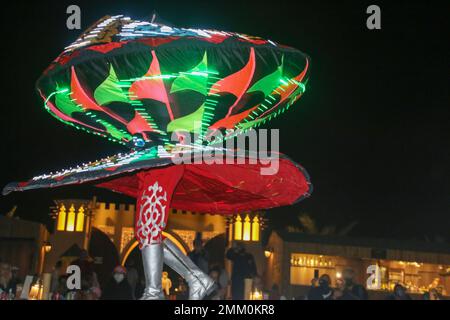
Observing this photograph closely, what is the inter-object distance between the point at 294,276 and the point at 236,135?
39.1ft

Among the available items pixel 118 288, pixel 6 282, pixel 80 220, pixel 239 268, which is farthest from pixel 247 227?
pixel 118 288

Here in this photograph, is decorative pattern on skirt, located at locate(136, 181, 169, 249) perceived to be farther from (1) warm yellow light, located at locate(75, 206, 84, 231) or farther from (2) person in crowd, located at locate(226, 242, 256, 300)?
(1) warm yellow light, located at locate(75, 206, 84, 231)

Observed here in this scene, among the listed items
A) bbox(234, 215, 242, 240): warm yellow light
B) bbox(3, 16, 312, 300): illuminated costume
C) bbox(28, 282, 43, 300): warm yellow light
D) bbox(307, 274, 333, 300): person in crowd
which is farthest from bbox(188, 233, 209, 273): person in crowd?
bbox(234, 215, 242, 240): warm yellow light

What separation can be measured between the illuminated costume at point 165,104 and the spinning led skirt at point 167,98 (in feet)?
0.04

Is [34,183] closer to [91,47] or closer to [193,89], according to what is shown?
[91,47]

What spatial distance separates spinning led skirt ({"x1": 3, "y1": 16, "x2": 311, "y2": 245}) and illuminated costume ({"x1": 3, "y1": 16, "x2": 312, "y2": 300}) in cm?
1

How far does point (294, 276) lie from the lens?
19.3m

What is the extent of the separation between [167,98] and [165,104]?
85 mm

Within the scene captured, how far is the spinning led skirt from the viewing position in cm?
638

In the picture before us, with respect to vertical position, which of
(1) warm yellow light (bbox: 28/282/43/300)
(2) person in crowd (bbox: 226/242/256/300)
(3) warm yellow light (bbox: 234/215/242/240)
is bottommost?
(1) warm yellow light (bbox: 28/282/43/300)

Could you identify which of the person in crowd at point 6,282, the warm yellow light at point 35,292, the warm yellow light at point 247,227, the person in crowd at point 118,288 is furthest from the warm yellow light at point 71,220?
the person in crowd at point 118,288

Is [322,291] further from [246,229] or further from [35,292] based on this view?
[246,229]
